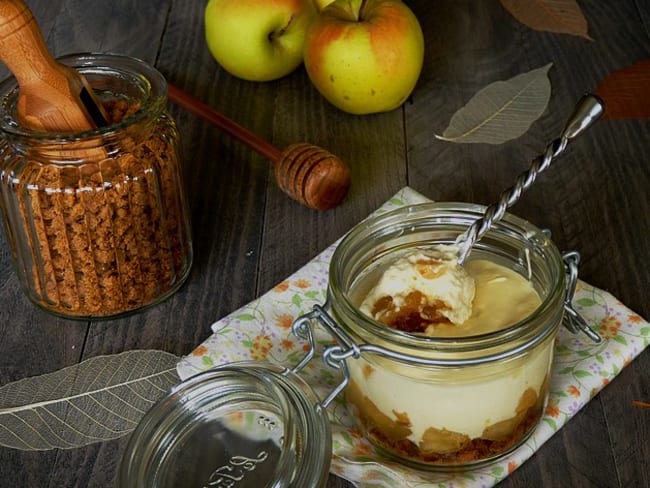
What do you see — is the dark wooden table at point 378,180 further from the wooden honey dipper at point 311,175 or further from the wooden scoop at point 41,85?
the wooden scoop at point 41,85

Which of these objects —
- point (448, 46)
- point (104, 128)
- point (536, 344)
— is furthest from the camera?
point (448, 46)

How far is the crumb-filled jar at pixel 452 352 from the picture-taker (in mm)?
582

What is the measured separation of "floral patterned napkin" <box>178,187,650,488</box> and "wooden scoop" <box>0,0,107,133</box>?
20cm

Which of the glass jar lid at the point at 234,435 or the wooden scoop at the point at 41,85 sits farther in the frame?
the wooden scoop at the point at 41,85

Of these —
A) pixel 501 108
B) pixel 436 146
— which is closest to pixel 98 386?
pixel 436 146

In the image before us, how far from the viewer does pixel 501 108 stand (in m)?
1.05

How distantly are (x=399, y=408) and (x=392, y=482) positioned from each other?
54 mm

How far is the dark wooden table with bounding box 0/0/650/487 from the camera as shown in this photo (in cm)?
68

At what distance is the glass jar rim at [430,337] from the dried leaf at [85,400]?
0.18 metres

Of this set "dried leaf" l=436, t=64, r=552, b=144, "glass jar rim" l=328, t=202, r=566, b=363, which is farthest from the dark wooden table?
"glass jar rim" l=328, t=202, r=566, b=363

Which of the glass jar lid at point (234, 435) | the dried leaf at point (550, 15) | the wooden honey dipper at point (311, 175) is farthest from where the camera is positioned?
the dried leaf at point (550, 15)

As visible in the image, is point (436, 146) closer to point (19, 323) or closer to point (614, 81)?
point (614, 81)

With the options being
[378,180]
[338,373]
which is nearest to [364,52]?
[378,180]

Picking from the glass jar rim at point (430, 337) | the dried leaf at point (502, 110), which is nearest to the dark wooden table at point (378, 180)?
the dried leaf at point (502, 110)
